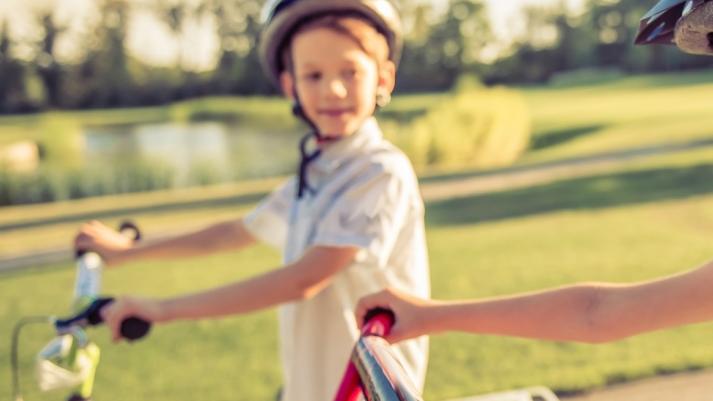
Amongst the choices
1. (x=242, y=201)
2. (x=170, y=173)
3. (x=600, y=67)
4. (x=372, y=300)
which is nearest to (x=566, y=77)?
(x=600, y=67)

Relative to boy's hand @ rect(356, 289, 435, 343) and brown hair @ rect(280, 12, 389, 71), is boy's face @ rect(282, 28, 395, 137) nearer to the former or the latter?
brown hair @ rect(280, 12, 389, 71)

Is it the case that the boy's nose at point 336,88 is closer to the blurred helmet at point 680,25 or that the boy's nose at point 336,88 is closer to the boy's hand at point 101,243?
the boy's hand at point 101,243

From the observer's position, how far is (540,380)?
477 cm

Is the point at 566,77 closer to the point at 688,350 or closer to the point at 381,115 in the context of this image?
the point at 381,115

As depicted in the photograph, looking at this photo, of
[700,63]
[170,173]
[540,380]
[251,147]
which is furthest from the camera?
[700,63]

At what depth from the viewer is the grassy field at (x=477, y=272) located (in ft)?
16.6

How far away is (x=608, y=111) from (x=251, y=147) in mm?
13506

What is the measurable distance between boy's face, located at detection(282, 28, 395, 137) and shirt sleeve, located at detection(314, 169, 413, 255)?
21 cm

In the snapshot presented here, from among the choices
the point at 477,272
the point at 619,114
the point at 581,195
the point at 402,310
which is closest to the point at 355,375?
the point at 402,310

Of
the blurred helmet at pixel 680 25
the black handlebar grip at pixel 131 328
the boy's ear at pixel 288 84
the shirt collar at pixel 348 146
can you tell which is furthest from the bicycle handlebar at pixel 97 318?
the blurred helmet at pixel 680 25

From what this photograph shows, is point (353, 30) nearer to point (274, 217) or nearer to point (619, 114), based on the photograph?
point (274, 217)

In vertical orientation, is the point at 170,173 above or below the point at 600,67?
below

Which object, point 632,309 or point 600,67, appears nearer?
point 632,309

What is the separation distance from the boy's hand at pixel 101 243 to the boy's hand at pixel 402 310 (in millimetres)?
1292
